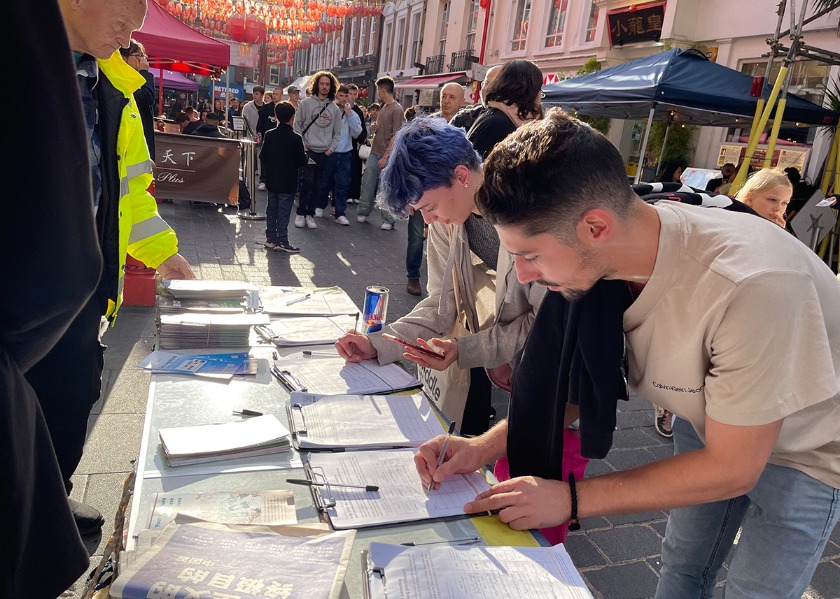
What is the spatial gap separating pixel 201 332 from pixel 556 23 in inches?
751

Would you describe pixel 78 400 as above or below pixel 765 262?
below

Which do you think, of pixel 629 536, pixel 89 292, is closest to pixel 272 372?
pixel 89 292

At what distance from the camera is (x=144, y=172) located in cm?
227

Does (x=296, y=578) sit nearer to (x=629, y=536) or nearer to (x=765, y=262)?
(x=765, y=262)

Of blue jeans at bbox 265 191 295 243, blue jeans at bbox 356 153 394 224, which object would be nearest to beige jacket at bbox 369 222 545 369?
blue jeans at bbox 265 191 295 243

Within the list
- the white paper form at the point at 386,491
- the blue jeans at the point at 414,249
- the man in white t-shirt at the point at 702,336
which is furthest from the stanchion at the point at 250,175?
the man in white t-shirt at the point at 702,336

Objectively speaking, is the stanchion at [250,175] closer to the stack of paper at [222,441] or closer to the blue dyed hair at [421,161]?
the blue dyed hair at [421,161]

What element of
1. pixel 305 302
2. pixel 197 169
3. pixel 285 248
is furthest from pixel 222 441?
pixel 197 169

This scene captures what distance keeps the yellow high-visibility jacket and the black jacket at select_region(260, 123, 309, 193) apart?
15.4 ft

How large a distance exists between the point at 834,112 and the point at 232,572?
8992 mm

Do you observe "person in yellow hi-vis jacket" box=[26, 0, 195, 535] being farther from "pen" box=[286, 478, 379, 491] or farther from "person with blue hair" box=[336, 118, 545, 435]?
"pen" box=[286, 478, 379, 491]

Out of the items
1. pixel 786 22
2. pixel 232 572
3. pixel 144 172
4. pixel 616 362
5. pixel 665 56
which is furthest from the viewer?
pixel 786 22

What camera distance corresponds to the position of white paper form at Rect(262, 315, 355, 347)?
2312 millimetres

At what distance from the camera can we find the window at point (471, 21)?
23.5m
